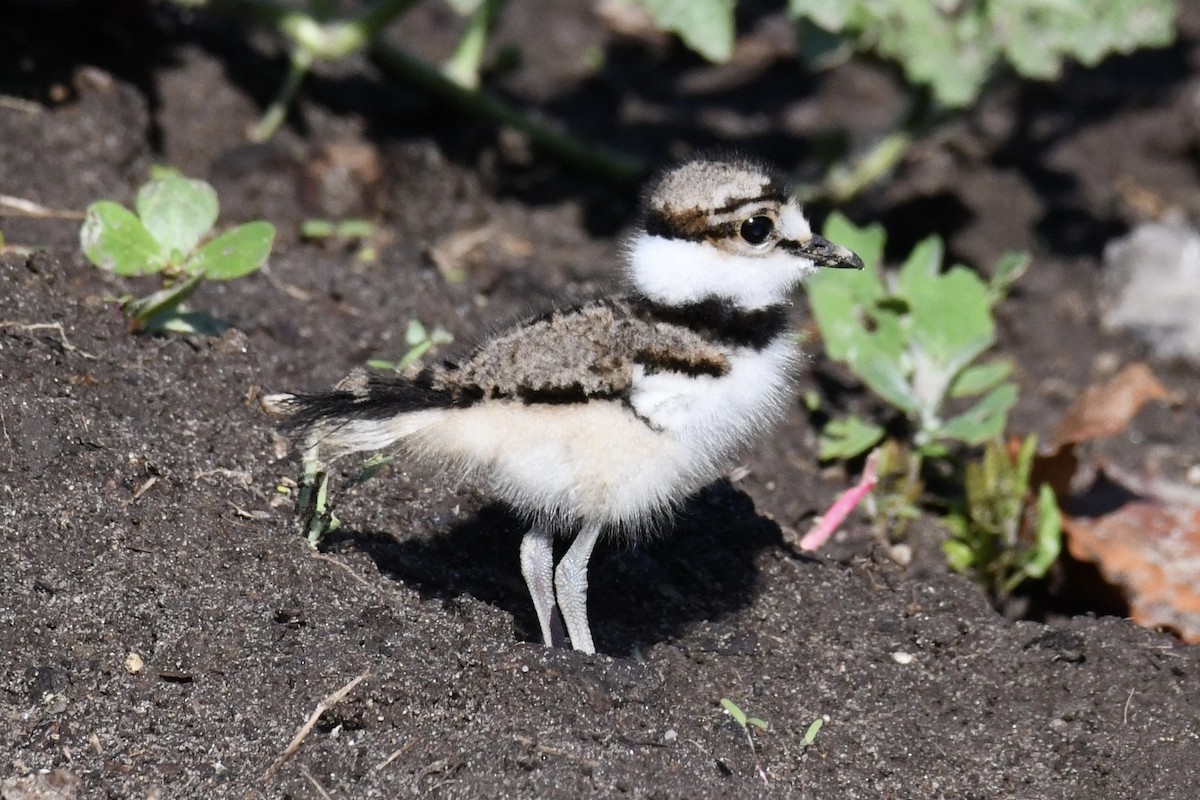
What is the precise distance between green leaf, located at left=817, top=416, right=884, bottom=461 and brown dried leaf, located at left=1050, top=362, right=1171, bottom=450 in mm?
669

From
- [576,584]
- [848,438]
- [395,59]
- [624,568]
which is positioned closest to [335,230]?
[395,59]

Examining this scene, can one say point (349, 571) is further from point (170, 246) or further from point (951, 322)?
point (951, 322)

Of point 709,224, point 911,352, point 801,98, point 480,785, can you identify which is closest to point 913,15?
point 911,352

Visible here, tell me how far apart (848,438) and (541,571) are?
1.59 meters

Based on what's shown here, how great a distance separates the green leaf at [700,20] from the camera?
4730mm

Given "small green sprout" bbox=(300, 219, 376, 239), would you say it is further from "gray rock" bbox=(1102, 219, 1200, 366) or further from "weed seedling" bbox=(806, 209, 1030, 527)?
"gray rock" bbox=(1102, 219, 1200, 366)

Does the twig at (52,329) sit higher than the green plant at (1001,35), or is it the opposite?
the green plant at (1001,35)

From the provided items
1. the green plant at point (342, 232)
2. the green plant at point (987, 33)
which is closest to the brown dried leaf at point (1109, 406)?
the green plant at point (987, 33)

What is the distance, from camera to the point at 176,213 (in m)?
3.95

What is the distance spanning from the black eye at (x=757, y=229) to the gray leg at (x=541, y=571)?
823 mm

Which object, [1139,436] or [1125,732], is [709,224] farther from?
[1139,436]

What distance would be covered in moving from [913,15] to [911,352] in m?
1.25

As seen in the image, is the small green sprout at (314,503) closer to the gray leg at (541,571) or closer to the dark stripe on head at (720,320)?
the gray leg at (541,571)

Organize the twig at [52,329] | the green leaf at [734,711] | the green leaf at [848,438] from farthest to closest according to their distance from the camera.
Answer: the green leaf at [848,438] < the twig at [52,329] < the green leaf at [734,711]
